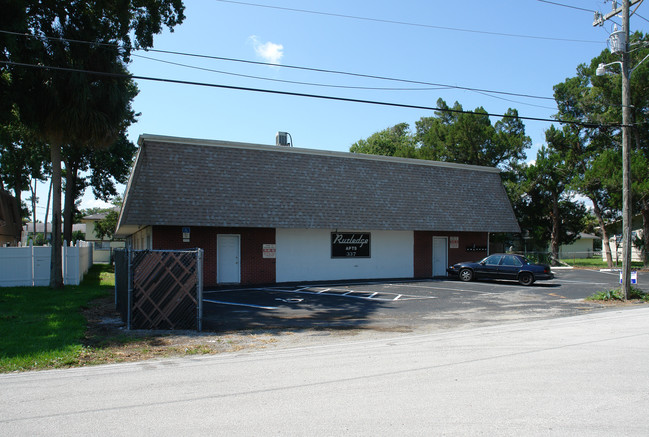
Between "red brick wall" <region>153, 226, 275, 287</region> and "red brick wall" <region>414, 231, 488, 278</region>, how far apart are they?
332 inches

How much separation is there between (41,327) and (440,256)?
20876 millimetres

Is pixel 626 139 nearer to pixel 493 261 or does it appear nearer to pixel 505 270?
pixel 505 270

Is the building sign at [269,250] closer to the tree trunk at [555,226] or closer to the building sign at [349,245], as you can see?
the building sign at [349,245]

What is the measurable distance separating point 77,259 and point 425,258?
17.1 meters

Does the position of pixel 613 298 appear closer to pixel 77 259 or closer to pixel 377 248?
pixel 377 248

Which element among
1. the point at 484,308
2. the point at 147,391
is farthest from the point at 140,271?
the point at 484,308

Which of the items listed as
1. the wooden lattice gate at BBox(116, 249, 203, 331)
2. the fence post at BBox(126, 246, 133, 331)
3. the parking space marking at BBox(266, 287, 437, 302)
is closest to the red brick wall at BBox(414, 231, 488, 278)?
the parking space marking at BBox(266, 287, 437, 302)

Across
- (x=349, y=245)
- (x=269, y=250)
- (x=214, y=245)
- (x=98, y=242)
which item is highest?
(x=214, y=245)

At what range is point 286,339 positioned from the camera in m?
10.4

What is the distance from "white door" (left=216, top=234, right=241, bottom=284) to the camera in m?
21.5

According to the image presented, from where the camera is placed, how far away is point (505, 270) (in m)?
22.4

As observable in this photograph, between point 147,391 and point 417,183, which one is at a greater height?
point 417,183

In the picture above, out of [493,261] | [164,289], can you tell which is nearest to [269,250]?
[493,261]

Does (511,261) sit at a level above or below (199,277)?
below
